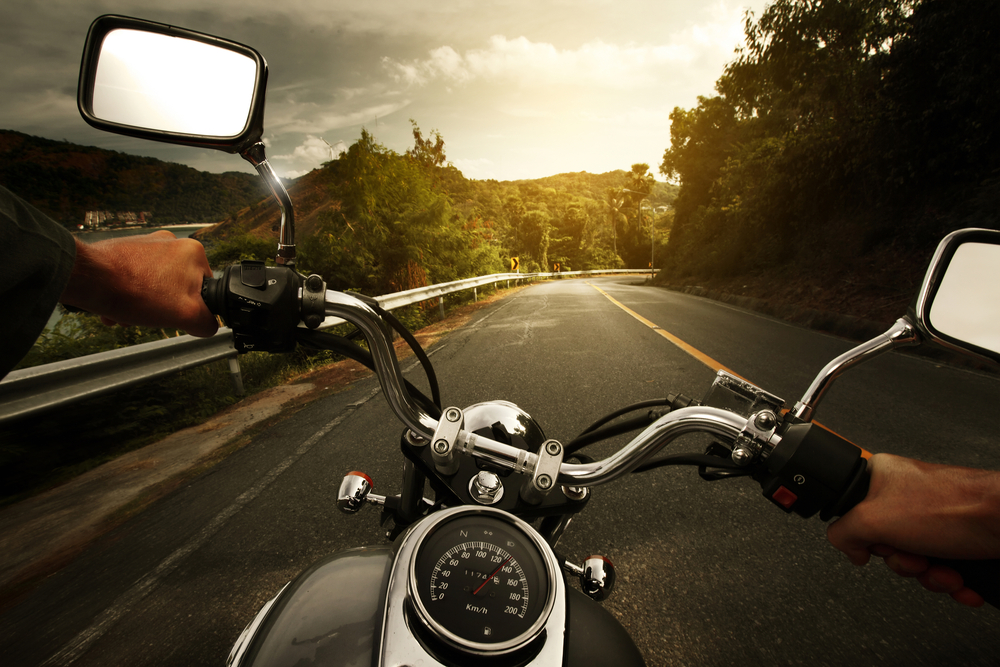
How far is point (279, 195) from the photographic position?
3.52 ft

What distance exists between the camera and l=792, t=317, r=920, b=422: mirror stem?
3.04ft

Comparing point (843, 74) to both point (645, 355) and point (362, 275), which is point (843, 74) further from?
point (362, 275)

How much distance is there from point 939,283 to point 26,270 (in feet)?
5.93

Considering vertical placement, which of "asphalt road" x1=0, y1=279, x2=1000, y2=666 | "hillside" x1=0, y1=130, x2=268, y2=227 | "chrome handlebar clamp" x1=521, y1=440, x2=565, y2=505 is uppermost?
"hillside" x1=0, y1=130, x2=268, y2=227

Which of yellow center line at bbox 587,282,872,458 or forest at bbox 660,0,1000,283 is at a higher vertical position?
forest at bbox 660,0,1000,283

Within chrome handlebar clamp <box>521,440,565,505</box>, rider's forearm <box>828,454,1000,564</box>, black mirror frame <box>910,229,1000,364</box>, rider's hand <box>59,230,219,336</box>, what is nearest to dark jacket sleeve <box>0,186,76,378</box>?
rider's hand <box>59,230,219,336</box>

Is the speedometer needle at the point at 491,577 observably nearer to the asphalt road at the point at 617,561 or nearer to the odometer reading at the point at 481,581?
the odometer reading at the point at 481,581

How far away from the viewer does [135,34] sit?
3.72 ft

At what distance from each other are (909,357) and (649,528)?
20.1 feet

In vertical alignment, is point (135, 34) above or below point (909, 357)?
above

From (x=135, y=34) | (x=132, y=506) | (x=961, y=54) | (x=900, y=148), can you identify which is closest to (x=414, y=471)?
(x=135, y=34)

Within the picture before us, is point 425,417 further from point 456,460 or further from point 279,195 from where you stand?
point 279,195

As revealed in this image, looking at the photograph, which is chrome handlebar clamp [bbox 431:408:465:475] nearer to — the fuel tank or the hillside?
the fuel tank

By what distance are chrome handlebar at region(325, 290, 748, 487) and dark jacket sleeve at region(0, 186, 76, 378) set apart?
1.50ft
